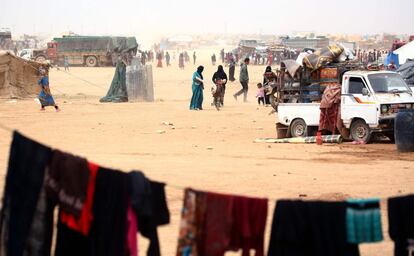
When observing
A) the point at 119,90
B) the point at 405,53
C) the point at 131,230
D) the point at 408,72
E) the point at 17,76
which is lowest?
the point at 131,230

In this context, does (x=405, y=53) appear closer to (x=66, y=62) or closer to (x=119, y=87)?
(x=119, y=87)

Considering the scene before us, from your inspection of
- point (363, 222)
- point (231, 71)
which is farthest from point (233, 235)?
point (231, 71)

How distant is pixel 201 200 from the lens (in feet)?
19.2

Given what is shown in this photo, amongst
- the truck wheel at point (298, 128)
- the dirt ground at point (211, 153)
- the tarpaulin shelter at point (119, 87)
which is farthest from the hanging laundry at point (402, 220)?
the tarpaulin shelter at point (119, 87)

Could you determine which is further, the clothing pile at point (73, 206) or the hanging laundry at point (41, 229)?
the hanging laundry at point (41, 229)

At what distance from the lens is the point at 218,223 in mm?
5836

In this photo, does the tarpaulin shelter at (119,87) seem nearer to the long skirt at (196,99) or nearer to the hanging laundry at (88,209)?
the long skirt at (196,99)

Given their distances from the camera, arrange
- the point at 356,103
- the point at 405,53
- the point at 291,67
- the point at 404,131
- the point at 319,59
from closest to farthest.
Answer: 1. the point at 404,131
2. the point at 356,103
3. the point at 319,59
4. the point at 291,67
5. the point at 405,53

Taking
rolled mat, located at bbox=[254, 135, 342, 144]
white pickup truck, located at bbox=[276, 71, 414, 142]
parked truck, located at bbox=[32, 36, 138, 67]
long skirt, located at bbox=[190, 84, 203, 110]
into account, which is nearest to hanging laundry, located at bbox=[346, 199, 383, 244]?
white pickup truck, located at bbox=[276, 71, 414, 142]

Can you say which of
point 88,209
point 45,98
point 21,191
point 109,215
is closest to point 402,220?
point 109,215

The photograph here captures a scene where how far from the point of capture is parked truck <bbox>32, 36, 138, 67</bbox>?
66.3 meters

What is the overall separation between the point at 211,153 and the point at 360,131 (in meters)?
3.60

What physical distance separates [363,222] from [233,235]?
0.86 m

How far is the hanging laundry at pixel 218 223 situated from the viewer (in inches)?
229
